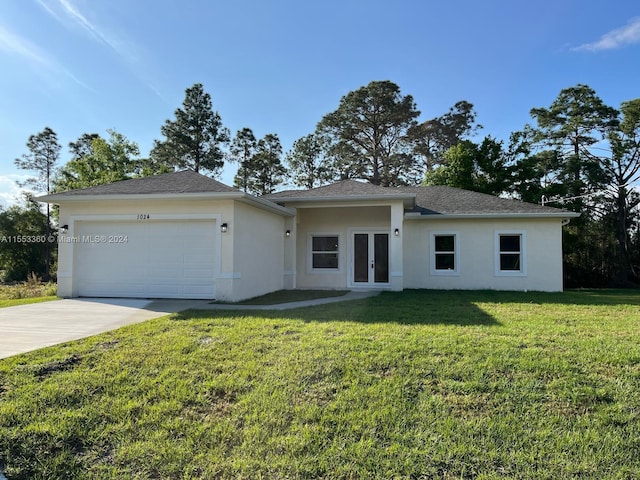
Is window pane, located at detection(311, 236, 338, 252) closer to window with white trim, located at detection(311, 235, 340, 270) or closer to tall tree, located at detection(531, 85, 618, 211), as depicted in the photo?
window with white trim, located at detection(311, 235, 340, 270)

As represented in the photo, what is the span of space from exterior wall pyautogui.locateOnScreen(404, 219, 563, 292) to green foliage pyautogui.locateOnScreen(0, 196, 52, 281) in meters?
26.8

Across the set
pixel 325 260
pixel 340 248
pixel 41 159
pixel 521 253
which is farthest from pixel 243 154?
pixel 521 253

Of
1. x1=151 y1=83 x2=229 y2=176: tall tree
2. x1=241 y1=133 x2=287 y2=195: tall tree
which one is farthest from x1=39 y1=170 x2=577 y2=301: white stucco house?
x1=241 y1=133 x2=287 y2=195: tall tree

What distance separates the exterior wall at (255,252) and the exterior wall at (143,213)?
217 millimetres

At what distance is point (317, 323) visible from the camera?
666 cm

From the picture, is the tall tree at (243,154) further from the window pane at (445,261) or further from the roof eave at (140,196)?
the roof eave at (140,196)

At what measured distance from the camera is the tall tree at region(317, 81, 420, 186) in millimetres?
27094

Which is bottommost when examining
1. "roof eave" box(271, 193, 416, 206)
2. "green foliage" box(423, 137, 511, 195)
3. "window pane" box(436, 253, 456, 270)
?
"window pane" box(436, 253, 456, 270)

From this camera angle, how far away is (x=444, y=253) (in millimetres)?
13805

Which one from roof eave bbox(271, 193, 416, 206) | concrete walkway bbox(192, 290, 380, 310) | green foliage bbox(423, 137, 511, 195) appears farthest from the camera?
green foliage bbox(423, 137, 511, 195)

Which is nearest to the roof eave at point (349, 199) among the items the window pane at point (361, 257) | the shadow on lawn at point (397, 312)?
the window pane at point (361, 257)

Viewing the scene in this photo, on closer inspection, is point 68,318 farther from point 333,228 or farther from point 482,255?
point 482,255

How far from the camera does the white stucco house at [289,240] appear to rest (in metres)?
10.0

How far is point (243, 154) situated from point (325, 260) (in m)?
21.4
